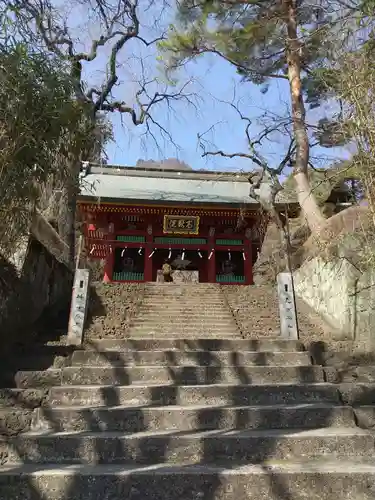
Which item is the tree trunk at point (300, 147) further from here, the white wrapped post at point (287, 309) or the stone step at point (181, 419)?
the stone step at point (181, 419)

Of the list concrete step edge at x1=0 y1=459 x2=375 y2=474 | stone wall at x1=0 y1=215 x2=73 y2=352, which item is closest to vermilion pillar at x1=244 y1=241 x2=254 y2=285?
stone wall at x1=0 y1=215 x2=73 y2=352

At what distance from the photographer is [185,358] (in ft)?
14.8

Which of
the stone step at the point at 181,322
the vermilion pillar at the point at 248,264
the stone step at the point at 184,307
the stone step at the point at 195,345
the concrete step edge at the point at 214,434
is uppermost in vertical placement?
the vermilion pillar at the point at 248,264

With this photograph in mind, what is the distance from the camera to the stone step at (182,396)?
142 inches

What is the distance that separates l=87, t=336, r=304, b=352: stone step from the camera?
4934 millimetres

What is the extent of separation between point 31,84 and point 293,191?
419 inches

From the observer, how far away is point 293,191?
12570mm

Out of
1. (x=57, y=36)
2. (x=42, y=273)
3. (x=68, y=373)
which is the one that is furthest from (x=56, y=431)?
(x=57, y=36)

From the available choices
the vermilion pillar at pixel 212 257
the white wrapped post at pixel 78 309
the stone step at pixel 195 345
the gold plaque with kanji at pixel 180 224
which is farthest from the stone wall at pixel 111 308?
the vermilion pillar at pixel 212 257

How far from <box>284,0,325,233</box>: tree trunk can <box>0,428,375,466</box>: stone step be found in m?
7.80

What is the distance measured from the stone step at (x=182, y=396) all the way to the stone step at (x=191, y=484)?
106cm

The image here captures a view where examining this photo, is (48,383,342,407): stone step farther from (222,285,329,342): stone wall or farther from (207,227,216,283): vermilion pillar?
(207,227,216,283): vermilion pillar

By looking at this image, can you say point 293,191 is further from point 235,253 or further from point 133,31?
point 133,31

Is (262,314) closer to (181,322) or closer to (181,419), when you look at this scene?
(181,322)
